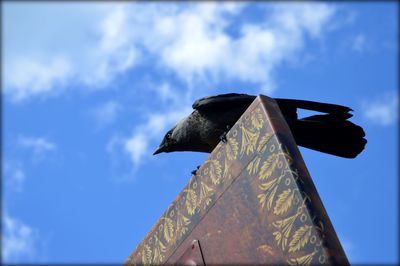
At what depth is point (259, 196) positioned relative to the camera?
9.48 feet

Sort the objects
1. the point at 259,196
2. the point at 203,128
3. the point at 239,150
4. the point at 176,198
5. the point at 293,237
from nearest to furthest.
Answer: the point at 293,237
the point at 259,196
the point at 239,150
the point at 176,198
the point at 203,128

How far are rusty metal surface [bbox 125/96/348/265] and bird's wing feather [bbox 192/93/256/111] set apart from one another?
1.68 ft

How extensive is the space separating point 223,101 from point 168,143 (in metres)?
0.71

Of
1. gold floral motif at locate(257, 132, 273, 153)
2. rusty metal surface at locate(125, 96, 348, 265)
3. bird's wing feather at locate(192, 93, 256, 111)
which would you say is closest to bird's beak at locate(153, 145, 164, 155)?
bird's wing feather at locate(192, 93, 256, 111)

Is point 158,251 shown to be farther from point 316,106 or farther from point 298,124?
point 316,106

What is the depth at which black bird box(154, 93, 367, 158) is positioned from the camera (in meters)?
3.54

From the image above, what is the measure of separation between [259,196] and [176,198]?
2.69 ft

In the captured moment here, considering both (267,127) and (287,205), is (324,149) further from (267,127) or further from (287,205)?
(287,205)

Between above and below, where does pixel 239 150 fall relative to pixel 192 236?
above

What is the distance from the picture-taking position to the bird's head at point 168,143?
4.24 m

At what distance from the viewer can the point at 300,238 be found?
8.39ft

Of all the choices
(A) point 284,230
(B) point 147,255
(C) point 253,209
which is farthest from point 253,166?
(B) point 147,255

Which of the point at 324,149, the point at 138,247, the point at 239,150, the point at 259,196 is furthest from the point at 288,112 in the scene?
the point at 138,247

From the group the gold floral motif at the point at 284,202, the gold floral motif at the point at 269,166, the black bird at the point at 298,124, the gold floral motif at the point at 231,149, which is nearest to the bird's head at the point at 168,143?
the black bird at the point at 298,124
